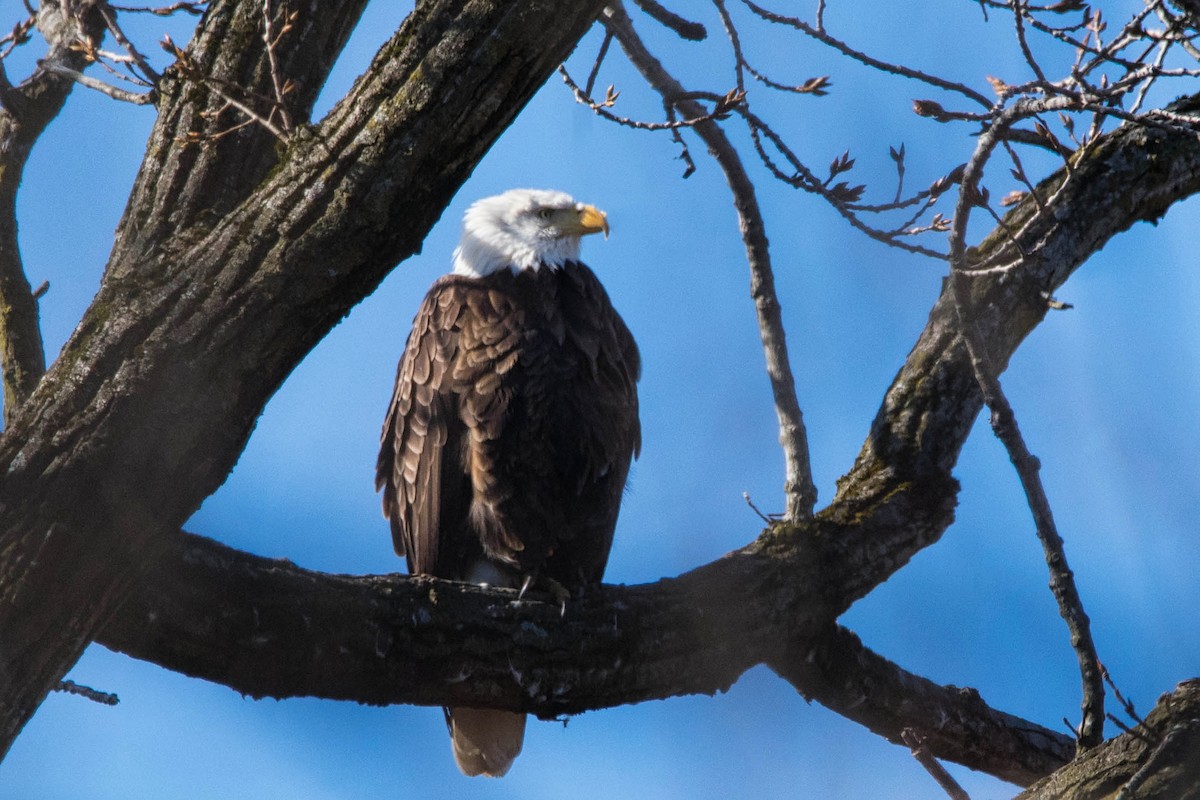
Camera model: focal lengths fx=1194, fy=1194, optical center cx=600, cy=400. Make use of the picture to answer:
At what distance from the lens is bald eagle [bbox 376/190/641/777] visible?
12.6ft

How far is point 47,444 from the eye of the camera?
6.90ft

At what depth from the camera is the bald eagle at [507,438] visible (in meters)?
3.84

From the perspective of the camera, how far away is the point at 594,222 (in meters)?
4.49

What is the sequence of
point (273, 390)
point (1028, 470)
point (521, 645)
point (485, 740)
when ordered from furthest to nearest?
point (485, 740)
point (521, 645)
point (1028, 470)
point (273, 390)

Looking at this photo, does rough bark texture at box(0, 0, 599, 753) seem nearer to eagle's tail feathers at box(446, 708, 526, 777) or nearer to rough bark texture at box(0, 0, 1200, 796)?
rough bark texture at box(0, 0, 1200, 796)

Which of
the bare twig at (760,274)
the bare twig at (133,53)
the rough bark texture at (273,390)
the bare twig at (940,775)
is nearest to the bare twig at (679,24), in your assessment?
the bare twig at (760,274)

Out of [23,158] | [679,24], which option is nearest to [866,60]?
[679,24]

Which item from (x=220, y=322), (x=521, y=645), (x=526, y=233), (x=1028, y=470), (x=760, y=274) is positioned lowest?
(x=521, y=645)

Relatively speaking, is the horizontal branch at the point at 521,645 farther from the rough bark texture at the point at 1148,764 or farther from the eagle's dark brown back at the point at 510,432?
the eagle's dark brown back at the point at 510,432

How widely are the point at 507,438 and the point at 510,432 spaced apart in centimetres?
2

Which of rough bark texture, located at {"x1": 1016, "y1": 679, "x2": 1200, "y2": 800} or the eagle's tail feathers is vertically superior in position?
the eagle's tail feathers

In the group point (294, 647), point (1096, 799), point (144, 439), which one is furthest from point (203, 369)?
point (1096, 799)

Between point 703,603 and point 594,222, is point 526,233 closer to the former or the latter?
point 594,222

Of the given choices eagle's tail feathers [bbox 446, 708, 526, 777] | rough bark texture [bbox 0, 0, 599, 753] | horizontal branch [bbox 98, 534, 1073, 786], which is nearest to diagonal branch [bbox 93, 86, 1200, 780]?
horizontal branch [bbox 98, 534, 1073, 786]
